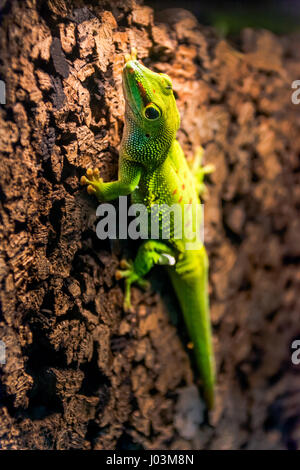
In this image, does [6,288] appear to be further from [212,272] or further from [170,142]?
[212,272]

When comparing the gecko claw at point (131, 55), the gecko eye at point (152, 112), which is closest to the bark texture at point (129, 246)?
the gecko claw at point (131, 55)

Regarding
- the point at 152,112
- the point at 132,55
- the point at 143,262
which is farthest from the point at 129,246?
the point at 132,55

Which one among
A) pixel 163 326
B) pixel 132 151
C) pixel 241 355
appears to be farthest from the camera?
pixel 241 355

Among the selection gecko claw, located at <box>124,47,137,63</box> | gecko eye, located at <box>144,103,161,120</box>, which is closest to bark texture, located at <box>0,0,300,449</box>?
gecko claw, located at <box>124,47,137,63</box>

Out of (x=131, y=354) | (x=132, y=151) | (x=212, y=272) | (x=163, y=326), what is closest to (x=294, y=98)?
(x=212, y=272)

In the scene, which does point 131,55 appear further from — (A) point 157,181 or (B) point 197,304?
(B) point 197,304

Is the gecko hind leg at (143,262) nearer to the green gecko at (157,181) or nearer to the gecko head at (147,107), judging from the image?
the green gecko at (157,181)
